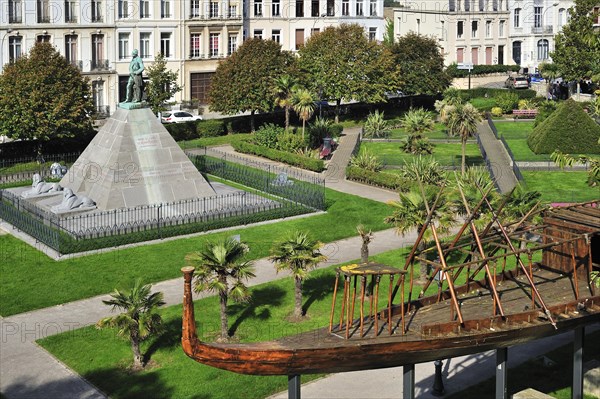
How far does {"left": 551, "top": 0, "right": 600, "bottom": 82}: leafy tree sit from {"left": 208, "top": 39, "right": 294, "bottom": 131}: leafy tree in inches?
1086

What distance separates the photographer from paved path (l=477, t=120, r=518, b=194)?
55000 millimetres

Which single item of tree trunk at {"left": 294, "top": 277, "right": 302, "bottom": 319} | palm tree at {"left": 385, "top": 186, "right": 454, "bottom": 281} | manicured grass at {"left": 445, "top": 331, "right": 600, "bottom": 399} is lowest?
manicured grass at {"left": 445, "top": 331, "right": 600, "bottom": 399}

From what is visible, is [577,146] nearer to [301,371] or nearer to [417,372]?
[417,372]

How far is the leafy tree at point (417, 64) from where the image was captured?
265ft

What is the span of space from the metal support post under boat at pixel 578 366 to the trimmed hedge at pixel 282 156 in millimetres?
32816

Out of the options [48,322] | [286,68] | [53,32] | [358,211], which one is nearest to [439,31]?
[286,68]

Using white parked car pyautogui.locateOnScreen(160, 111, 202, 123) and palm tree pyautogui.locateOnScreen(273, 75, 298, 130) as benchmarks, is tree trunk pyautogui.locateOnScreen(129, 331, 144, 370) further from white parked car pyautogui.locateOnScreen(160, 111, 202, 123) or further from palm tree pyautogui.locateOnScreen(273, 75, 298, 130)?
white parked car pyautogui.locateOnScreen(160, 111, 202, 123)

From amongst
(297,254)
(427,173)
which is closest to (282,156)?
(427,173)

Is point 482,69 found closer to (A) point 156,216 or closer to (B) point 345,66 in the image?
(B) point 345,66

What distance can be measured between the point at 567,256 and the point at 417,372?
5808 millimetres

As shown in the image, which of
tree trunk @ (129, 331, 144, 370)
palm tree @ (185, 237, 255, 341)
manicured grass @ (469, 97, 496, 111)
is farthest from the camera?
Result: manicured grass @ (469, 97, 496, 111)

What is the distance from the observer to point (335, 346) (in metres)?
22.6

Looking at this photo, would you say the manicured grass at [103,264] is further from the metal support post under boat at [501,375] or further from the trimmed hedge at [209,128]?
the trimmed hedge at [209,128]

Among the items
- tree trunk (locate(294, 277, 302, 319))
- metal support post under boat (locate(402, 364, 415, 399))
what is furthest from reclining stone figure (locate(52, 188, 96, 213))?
metal support post under boat (locate(402, 364, 415, 399))
